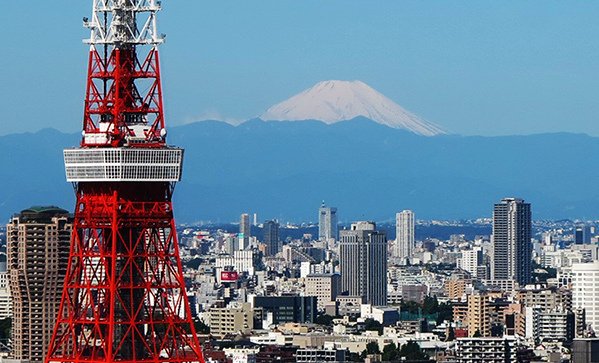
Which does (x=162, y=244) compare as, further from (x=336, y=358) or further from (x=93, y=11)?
(x=336, y=358)

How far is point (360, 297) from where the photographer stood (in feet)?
419

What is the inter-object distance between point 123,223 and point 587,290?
70.3 m

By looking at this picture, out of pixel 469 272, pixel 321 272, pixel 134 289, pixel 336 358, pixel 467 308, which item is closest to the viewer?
pixel 134 289

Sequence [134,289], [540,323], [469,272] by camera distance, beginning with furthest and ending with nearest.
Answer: [469,272] < [540,323] < [134,289]

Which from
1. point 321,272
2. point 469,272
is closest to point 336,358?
point 321,272

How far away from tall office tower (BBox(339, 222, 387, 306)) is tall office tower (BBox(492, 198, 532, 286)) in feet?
25.2

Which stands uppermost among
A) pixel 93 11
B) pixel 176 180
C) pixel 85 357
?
pixel 93 11

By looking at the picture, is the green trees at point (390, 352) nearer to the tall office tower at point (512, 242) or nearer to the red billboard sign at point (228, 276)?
the red billboard sign at point (228, 276)

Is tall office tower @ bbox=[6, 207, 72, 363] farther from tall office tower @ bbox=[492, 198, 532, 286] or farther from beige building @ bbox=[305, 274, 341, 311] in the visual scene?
tall office tower @ bbox=[492, 198, 532, 286]

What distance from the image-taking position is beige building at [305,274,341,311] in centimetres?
12769

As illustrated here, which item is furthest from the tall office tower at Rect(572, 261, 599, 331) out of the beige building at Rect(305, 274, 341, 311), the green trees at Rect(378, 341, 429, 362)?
the beige building at Rect(305, 274, 341, 311)

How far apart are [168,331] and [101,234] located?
5.84 ft

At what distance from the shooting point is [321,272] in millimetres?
145250

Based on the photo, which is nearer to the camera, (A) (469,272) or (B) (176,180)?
(B) (176,180)
